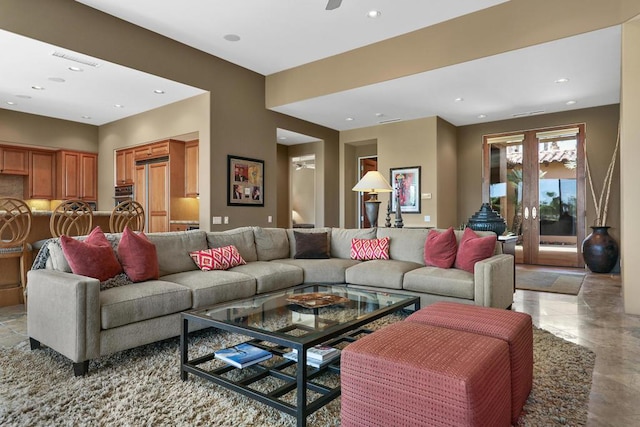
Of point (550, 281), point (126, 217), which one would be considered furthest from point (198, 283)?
point (550, 281)

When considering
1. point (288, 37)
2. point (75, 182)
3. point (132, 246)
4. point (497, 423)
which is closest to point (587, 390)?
point (497, 423)

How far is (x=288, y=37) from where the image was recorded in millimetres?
5250

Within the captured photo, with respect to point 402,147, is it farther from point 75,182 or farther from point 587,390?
point 75,182

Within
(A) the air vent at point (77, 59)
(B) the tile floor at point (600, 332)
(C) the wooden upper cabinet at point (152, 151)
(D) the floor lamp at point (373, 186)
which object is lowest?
(B) the tile floor at point (600, 332)

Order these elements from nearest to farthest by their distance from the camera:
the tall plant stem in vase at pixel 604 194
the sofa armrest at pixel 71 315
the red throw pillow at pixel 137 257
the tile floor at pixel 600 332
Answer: the tile floor at pixel 600 332 → the sofa armrest at pixel 71 315 → the red throw pillow at pixel 137 257 → the tall plant stem in vase at pixel 604 194

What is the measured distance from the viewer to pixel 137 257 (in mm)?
3084

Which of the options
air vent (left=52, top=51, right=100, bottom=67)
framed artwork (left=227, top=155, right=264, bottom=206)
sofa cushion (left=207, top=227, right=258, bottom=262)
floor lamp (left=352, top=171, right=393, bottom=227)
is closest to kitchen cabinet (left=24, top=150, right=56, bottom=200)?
air vent (left=52, top=51, right=100, bottom=67)

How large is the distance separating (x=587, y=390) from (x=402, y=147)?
6003 mm

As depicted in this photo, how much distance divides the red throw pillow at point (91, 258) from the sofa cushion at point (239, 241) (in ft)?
3.64

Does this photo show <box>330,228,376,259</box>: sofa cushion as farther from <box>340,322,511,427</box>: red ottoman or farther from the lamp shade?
<box>340,322,511,427</box>: red ottoman

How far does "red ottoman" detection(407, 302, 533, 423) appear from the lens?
1856 millimetres

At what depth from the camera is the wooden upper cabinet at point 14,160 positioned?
282 inches

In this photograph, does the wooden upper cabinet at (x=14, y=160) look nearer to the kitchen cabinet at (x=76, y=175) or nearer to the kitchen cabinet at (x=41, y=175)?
the kitchen cabinet at (x=41, y=175)

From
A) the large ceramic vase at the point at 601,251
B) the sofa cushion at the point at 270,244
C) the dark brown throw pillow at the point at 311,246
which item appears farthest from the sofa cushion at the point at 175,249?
the large ceramic vase at the point at 601,251
